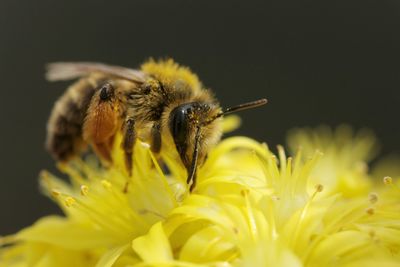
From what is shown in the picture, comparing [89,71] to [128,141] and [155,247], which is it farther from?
[155,247]

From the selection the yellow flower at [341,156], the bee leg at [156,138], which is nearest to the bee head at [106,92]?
the bee leg at [156,138]

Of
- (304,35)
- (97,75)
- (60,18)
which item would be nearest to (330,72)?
(304,35)

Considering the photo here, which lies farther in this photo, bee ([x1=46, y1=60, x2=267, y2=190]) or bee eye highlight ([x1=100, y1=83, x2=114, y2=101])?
bee eye highlight ([x1=100, y1=83, x2=114, y2=101])

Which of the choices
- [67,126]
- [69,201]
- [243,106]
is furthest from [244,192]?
[67,126]

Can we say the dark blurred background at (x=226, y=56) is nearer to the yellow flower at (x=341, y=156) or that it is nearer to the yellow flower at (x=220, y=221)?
the yellow flower at (x=341, y=156)

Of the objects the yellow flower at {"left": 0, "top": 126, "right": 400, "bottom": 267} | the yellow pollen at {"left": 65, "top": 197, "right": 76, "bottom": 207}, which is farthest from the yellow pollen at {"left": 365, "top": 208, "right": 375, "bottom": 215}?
the yellow pollen at {"left": 65, "top": 197, "right": 76, "bottom": 207}

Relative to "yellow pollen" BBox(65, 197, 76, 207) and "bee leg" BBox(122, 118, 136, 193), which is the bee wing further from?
"yellow pollen" BBox(65, 197, 76, 207)
